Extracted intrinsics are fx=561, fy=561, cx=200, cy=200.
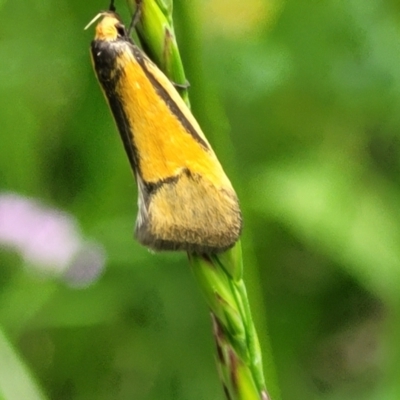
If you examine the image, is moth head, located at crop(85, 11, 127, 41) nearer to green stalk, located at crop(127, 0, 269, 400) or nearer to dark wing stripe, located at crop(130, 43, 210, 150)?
dark wing stripe, located at crop(130, 43, 210, 150)

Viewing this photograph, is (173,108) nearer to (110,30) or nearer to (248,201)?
(110,30)

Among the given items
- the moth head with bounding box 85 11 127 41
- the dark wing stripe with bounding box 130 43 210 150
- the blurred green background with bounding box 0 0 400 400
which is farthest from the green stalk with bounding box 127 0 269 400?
the blurred green background with bounding box 0 0 400 400

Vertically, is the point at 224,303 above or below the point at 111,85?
below

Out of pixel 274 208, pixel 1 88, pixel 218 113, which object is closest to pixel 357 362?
pixel 274 208

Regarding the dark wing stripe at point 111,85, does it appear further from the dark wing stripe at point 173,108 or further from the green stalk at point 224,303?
the green stalk at point 224,303

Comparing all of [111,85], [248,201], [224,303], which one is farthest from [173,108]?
[248,201]

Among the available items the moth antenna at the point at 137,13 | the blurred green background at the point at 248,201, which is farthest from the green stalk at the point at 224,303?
the blurred green background at the point at 248,201
